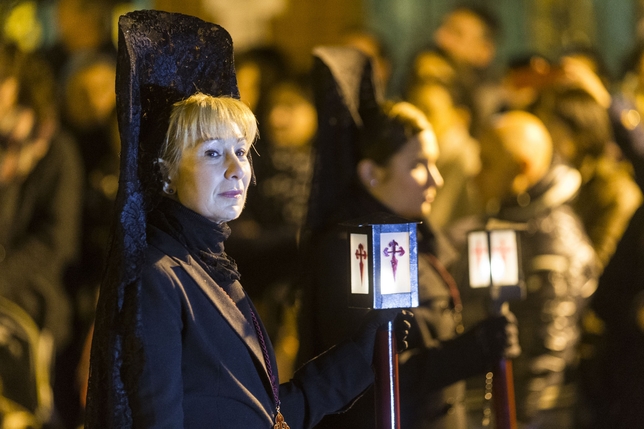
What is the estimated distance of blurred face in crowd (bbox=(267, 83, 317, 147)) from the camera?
5730 mm

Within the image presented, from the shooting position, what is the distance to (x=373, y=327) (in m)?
2.34

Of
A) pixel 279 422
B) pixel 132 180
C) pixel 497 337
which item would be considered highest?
pixel 132 180

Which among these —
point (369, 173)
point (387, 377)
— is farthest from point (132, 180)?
point (369, 173)

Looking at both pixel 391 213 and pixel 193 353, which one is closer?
pixel 193 353

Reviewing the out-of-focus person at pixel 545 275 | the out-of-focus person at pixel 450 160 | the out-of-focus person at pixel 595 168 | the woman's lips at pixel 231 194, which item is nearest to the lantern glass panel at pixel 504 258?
the out-of-focus person at pixel 545 275

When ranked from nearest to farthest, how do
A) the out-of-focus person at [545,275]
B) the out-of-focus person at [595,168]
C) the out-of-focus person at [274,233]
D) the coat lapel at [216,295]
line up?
the coat lapel at [216,295]
the out-of-focus person at [545,275]
the out-of-focus person at [595,168]
the out-of-focus person at [274,233]

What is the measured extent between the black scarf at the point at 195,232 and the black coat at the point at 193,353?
37 millimetres

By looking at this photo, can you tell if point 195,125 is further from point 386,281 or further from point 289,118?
point 289,118

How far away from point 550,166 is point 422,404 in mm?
2209

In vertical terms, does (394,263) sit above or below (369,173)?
below

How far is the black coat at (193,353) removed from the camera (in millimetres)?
1709

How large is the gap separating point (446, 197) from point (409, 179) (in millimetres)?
3018

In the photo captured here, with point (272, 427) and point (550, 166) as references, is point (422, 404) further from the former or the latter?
point (550, 166)

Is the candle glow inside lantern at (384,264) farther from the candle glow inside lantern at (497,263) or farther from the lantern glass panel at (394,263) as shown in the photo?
the candle glow inside lantern at (497,263)
